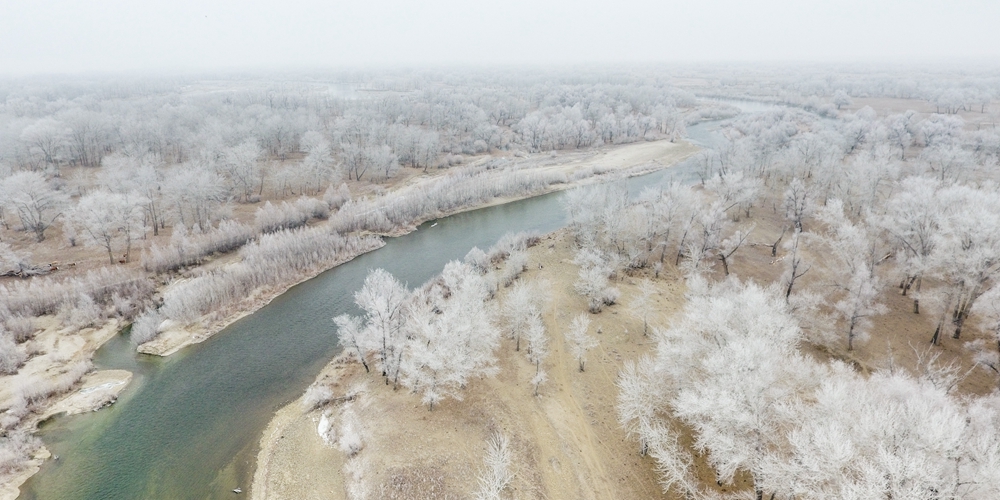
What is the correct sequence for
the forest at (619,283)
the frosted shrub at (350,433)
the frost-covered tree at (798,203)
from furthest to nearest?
the frost-covered tree at (798,203)
the frosted shrub at (350,433)
the forest at (619,283)

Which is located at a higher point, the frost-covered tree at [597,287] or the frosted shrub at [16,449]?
the frost-covered tree at [597,287]

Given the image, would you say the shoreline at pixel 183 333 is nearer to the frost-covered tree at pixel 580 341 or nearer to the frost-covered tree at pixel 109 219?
the frost-covered tree at pixel 109 219

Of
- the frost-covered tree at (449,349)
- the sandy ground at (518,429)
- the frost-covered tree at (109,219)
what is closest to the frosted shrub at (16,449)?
the sandy ground at (518,429)

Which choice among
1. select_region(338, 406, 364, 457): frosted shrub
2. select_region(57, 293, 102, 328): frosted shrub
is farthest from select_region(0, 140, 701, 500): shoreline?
select_region(338, 406, 364, 457): frosted shrub

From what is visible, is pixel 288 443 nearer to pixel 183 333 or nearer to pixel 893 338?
pixel 183 333

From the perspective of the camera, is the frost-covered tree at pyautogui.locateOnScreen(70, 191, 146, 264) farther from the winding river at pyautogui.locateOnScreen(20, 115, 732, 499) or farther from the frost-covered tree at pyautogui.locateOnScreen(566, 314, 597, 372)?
the frost-covered tree at pyautogui.locateOnScreen(566, 314, 597, 372)

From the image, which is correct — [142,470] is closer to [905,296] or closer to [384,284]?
[384,284]

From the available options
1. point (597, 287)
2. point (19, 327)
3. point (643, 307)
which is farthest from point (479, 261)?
point (19, 327)
